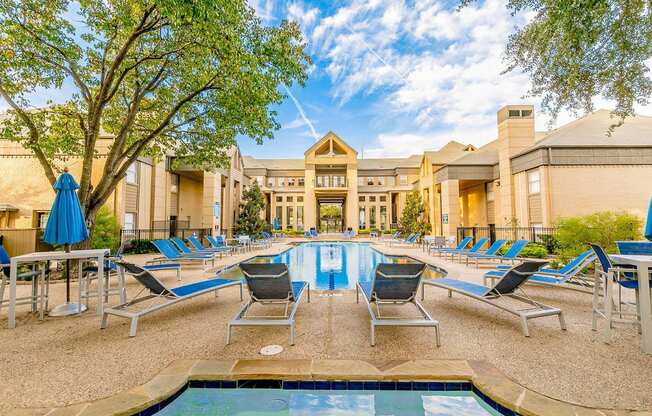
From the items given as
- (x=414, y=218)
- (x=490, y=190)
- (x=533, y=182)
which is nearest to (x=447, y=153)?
(x=490, y=190)

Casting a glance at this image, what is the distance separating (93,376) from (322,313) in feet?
Answer: 9.84

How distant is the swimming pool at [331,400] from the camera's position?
2.52m

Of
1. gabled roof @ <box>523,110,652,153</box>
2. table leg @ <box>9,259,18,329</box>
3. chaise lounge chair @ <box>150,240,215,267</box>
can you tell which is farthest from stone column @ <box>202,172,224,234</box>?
gabled roof @ <box>523,110,652,153</box>

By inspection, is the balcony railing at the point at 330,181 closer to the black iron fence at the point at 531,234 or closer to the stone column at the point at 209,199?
the stone column at the point at 209,199

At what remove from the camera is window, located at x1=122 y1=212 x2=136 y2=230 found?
15877 millimetres

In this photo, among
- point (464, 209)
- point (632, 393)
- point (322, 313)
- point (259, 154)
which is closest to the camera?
point (632, 393)

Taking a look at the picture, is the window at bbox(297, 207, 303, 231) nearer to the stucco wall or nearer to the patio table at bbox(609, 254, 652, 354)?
the stucco wall

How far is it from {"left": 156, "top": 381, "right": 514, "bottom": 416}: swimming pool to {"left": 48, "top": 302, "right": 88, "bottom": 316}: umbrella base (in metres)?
3.86

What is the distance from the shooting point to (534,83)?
7.92 metres

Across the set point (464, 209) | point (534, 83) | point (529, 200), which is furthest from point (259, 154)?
point (534, 83)

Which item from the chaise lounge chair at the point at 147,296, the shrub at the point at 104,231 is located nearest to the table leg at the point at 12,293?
the chaise lounge chair at the point at 147,296

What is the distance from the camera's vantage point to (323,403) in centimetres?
261

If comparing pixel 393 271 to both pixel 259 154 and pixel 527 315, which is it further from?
pixel 259 154

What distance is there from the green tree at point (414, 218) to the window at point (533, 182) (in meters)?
8.86
